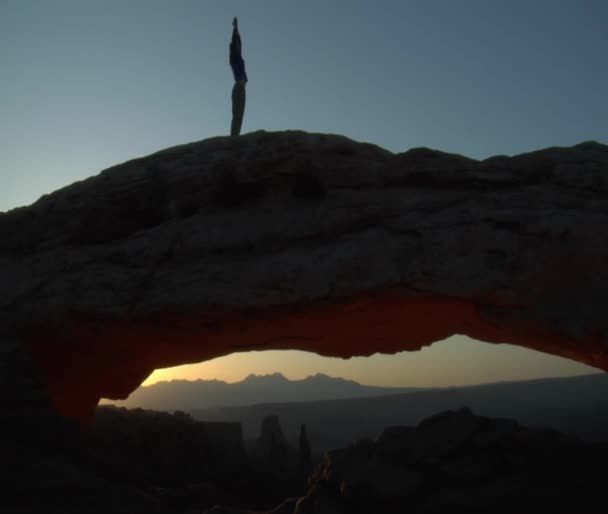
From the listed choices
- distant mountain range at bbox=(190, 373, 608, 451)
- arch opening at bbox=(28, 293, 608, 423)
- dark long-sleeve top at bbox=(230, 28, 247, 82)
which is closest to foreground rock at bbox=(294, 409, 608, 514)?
arch opening at bbox=(28, 293, 608, 423)

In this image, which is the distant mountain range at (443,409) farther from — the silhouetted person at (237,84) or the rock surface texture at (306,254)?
the silhouetted person at (237,84)

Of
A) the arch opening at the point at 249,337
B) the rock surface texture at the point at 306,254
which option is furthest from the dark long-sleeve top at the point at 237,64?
the arch opening at the point at 249,337

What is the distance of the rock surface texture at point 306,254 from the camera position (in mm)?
7863

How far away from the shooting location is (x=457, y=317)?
879cm

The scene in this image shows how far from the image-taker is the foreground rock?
7.98 metres

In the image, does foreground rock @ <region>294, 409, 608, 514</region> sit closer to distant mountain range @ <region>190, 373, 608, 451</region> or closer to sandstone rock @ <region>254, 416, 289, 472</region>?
sandstone rock @ <region>254, 416, 289, 472</region>

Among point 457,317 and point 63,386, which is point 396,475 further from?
point 63,386

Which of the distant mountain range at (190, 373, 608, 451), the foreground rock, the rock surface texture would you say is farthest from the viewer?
the distant mountain range at (190, 373, 608, 451)

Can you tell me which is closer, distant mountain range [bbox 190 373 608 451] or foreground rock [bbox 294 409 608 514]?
foreground rock [bbox 294 409 608 514]

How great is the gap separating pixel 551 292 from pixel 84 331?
7794mm

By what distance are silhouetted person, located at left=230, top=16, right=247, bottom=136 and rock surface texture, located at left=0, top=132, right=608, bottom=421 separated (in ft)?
3.88

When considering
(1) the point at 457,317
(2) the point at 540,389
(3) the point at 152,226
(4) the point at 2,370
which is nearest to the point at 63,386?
(4) the point at 2,370

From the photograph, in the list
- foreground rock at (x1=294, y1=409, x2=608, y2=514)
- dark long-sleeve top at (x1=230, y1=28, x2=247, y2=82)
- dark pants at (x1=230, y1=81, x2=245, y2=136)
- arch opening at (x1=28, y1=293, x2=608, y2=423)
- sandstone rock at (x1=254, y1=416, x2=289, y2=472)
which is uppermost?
dark long-sleeve top at (x1=230, y1=28, x2=247, y2=82)

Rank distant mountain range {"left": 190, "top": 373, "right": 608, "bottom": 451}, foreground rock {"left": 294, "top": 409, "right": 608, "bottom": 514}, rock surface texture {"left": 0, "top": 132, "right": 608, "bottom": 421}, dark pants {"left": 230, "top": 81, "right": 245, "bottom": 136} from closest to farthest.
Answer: rock surface texture {"left": 0, "top": 132, "right": 608, "bottom": 421}, foreground rock {"left": 294, "top": 409, "right": 608, "bottom": 514}, dark pants {"left": 230, "top": 81, "right": 245, "bottom": 136}, distant mountain range {"left": 190, "top": 373, "right": 608, "bottom": 451}
